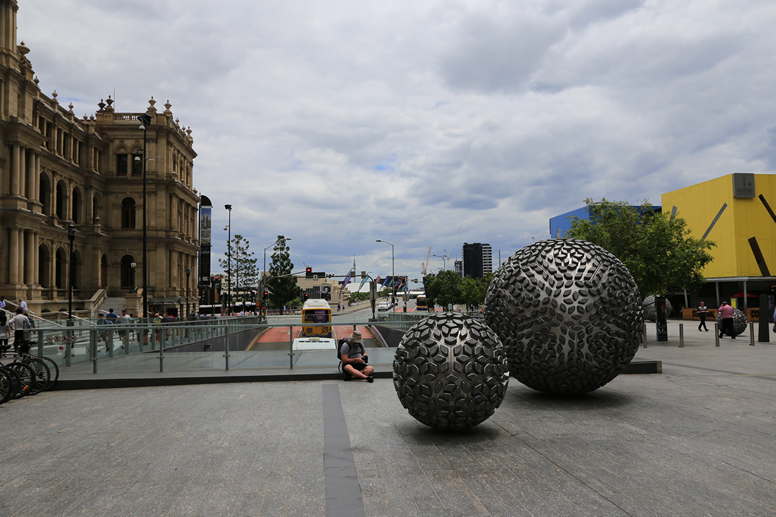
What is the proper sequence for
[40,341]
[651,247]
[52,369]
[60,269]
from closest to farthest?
[52,369], [40,341], [651,247], [60,269]

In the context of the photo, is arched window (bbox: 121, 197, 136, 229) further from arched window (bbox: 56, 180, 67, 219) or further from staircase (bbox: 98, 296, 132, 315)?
staircase (bbox: 98, 296, 132, 315)

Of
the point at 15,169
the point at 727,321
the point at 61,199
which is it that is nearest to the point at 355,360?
the point at 727,321

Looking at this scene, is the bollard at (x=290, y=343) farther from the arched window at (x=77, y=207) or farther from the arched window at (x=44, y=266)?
the arched window at (x=77, y=207)

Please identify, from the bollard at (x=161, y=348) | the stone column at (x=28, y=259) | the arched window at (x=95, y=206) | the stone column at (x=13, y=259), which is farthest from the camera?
the arched window at (x=95, y=206)

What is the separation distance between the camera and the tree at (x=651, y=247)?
24125mm

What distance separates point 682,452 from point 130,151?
65.7 m

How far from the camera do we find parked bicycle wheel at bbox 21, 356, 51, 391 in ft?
38.6

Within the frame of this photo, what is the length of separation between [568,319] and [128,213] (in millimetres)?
62489

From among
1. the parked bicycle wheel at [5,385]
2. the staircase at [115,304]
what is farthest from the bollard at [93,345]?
the staircase at [115,304]

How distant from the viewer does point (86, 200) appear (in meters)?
56.2

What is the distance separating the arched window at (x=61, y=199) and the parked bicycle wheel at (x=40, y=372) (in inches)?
1831

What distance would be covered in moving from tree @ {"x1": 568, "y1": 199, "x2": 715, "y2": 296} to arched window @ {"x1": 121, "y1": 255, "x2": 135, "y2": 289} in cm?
5101

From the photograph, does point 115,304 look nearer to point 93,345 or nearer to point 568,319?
point 93,345

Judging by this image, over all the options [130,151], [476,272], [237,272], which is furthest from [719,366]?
[476,272]
